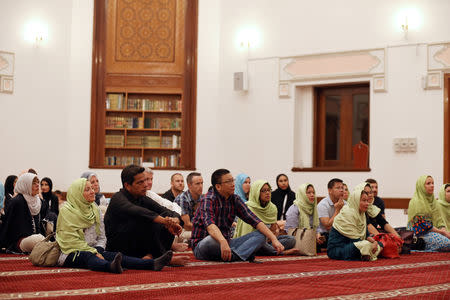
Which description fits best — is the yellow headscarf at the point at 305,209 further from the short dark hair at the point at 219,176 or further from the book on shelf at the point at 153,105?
the book on shelf at the point at 153,105

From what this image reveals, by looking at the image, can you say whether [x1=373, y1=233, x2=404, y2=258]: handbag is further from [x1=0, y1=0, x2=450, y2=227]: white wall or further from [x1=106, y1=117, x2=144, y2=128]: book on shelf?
[x1=106, y1=117, x2=144, y2=128]: book on shelf

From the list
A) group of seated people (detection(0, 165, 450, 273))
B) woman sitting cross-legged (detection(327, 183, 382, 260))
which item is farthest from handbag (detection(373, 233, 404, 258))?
woman sitting cross-legged (detection(327, 183, 382, 260))

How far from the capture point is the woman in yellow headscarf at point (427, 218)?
5.68 m

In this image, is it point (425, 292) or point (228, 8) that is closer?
point (425, 292)

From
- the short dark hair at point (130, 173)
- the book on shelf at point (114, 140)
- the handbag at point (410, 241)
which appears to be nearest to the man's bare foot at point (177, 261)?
the short dark hair at point (130, 173)

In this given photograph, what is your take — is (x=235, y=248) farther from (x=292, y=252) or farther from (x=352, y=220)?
(x=352, y=220)

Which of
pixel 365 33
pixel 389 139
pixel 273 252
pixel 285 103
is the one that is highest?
pixel 365 33

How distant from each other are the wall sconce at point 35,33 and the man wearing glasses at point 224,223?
5.84 metres

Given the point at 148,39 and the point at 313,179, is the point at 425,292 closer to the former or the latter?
the point at 313,179

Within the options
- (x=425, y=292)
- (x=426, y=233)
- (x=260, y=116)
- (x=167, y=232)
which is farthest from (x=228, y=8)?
(x=425, y=292)

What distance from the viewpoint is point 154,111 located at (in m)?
9.37

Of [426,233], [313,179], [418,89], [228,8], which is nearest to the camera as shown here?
[426,233]

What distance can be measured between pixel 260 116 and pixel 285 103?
430 mm

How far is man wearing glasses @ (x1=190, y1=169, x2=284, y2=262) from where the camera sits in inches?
170
